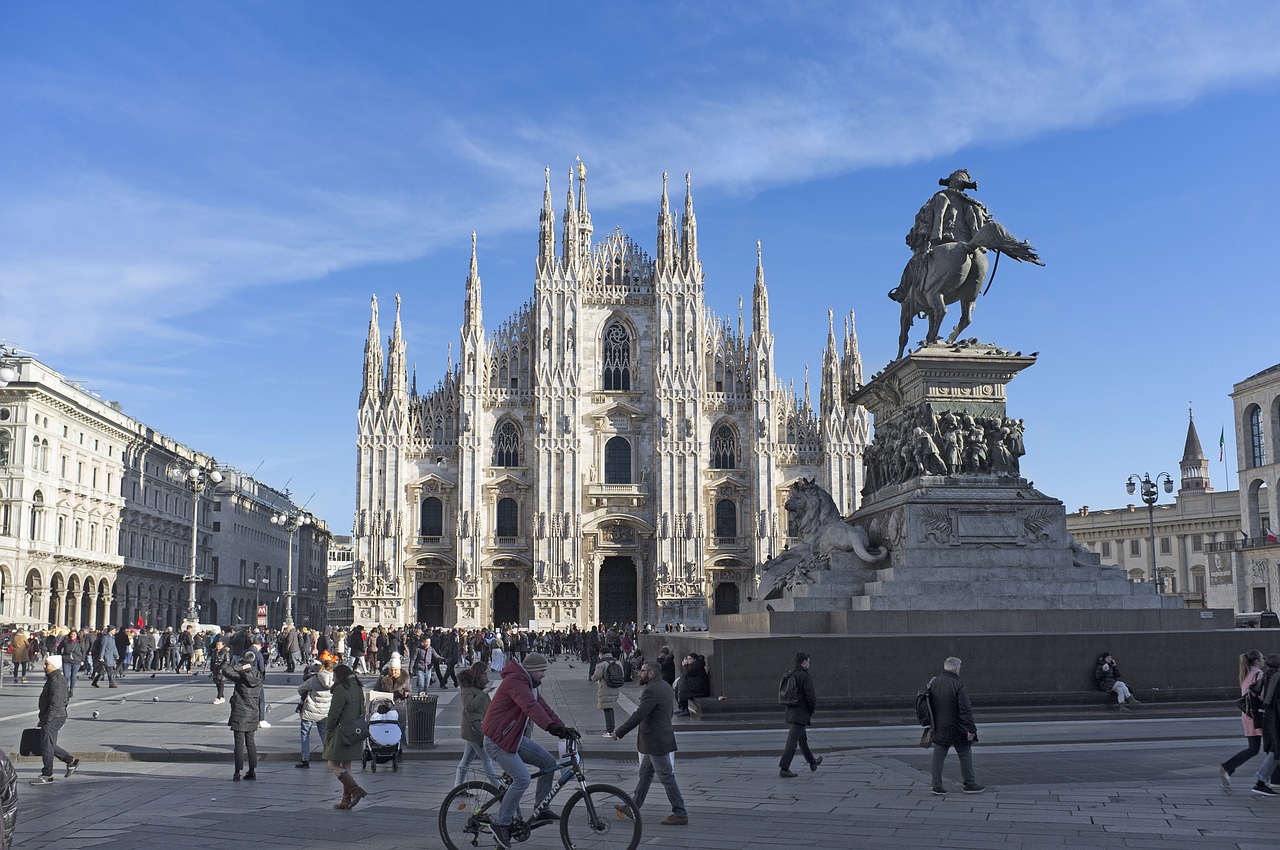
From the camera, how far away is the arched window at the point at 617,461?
57188 millimetres

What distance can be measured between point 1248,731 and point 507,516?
159ft

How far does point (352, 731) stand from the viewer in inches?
398

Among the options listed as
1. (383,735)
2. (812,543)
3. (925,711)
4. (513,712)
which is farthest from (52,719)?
(812,543)

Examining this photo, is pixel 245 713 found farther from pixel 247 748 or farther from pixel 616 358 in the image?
pixel 616 358

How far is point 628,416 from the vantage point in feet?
188

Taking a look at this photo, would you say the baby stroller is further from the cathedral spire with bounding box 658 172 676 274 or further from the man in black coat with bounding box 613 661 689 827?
the cathedral spire with bounding box 658 172 676 274

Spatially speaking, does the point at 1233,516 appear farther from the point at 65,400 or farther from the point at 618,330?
the point at 65,400

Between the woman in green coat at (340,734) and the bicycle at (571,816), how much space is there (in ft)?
6.69

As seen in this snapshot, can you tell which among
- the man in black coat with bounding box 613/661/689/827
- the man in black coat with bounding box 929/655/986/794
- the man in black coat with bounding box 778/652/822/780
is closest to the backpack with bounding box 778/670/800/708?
the man in black coat with bounding box 778/652/822/780

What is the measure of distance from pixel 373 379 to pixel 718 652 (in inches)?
1769

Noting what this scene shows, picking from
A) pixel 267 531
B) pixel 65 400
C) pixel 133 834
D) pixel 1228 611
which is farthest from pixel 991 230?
pixel 267 531

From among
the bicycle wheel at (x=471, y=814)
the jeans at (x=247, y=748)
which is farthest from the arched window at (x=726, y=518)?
the bicycle wheel at (x=471, y=814)

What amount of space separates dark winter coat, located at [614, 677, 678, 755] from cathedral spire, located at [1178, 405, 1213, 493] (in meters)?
76.4

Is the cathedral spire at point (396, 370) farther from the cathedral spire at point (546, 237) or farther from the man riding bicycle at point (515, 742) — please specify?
the man riding bicycle at point (515, 742)
